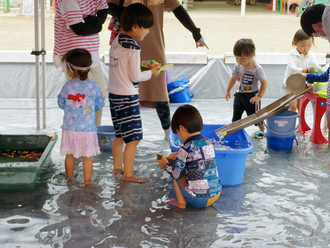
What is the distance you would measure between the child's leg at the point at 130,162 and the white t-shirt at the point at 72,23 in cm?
85

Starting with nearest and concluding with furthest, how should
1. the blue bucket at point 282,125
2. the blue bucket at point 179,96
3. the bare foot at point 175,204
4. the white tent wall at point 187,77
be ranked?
the bare foot at point 175,204 → the blue bucket at point 282,125 → the blue bucket at point 179,96 → the white tent wall at point 187,77

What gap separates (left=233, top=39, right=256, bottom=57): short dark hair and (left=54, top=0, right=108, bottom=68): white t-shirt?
140cm

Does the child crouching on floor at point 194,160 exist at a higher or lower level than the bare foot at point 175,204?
higher

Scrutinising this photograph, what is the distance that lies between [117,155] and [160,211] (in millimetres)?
836

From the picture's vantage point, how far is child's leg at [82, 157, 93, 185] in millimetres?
3213

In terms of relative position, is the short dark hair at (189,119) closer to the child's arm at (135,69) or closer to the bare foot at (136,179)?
the child's arm at (135,69)

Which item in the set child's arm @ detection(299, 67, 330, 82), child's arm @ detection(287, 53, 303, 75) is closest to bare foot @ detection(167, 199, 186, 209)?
child's arm @ detection(299, 67, 330, 82)

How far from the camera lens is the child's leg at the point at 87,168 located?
321cm

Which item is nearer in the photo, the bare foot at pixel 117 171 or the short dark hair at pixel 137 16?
the short dark hair at pixel 137 16

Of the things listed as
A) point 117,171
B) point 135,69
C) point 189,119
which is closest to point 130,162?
point 117,171

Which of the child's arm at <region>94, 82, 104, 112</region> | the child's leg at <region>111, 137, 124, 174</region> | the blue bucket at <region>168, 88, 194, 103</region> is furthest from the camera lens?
the blue bucket at <region>168, 88, 194, 103</region>

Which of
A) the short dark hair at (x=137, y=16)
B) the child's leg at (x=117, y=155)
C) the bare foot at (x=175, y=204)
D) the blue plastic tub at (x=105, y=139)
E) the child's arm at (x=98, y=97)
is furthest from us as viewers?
the blue plastic tub at (x=105, y=139)

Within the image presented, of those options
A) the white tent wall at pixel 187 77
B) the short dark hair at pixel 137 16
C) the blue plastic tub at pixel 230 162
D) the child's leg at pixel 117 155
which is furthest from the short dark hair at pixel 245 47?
the white tent wall at pixel 187 77

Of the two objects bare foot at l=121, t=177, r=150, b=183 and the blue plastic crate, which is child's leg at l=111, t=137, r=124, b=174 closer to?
bare foot at l=121, t=177, r=150, b=183
